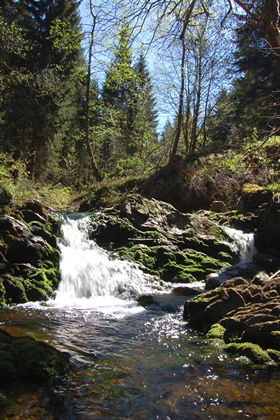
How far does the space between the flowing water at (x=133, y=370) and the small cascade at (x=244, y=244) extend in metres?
5.18

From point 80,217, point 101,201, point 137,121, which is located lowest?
point 80,217

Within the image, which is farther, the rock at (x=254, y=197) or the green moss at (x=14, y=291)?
the rock at (x=254, y=197)

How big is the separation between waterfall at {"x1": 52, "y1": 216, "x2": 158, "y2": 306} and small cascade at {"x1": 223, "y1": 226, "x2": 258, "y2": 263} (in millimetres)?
4401

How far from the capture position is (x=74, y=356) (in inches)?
160

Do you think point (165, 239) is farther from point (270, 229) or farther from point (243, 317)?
point (243, 317)

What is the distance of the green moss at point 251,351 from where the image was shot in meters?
4.00

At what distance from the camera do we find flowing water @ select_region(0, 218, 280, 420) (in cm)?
287

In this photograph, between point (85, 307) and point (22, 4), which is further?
point (22, 4)

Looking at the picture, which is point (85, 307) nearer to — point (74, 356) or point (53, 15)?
point (74, 356)

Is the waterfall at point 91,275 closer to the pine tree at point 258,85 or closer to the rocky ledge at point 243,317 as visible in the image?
the rocky ledge at point 243,317

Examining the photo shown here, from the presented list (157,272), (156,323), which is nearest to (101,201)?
(157,272)

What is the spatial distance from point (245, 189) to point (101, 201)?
7288mm

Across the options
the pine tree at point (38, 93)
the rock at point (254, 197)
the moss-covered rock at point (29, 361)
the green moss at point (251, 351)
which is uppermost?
the pine tree at point (38, 93)

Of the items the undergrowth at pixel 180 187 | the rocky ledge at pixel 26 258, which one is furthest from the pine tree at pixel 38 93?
the rocky ledge at pixel 26 258
